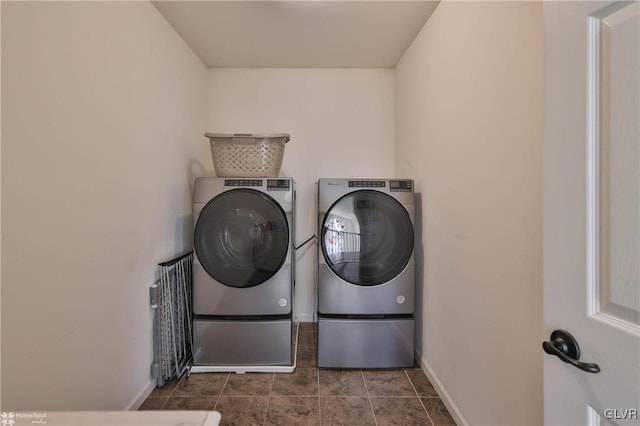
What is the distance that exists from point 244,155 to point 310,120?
0.95 m

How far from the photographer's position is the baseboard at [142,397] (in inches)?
57.2

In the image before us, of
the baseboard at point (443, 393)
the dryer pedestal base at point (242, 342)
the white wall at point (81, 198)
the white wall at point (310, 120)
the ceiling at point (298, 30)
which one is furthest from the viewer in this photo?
the white wall at point (310, 120)

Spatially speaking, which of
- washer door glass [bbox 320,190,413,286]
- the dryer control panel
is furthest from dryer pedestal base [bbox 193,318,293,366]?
the dryer control panel

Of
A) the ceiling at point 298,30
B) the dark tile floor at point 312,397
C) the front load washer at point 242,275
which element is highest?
the ceiling at point 298,30

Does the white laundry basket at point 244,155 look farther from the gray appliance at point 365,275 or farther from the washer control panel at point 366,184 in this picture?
the washer control panel at point 366,184

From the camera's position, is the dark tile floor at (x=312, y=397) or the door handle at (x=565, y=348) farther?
the dark tile floor at (x=312, y=397)

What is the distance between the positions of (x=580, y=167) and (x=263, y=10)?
1.98 meters

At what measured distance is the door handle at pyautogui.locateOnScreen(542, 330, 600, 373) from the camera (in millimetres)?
588

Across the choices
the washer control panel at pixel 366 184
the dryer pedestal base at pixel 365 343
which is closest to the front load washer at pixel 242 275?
the dryer pedestal base at pixel 365 343

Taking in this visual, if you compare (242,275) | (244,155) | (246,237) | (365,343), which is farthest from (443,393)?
(244,155)

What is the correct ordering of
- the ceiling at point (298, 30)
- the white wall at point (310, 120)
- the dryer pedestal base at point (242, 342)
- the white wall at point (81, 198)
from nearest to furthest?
the white wall at point (81, 198) < the ceiling at point (298, 30) < the dryer pedestal base at point (242, 342) < the white wall at point (310, 120)

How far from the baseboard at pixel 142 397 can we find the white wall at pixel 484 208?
1.82 meters

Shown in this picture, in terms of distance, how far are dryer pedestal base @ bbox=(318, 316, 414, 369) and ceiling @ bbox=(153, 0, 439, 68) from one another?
2149mm

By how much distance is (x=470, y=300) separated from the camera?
4.32ft
